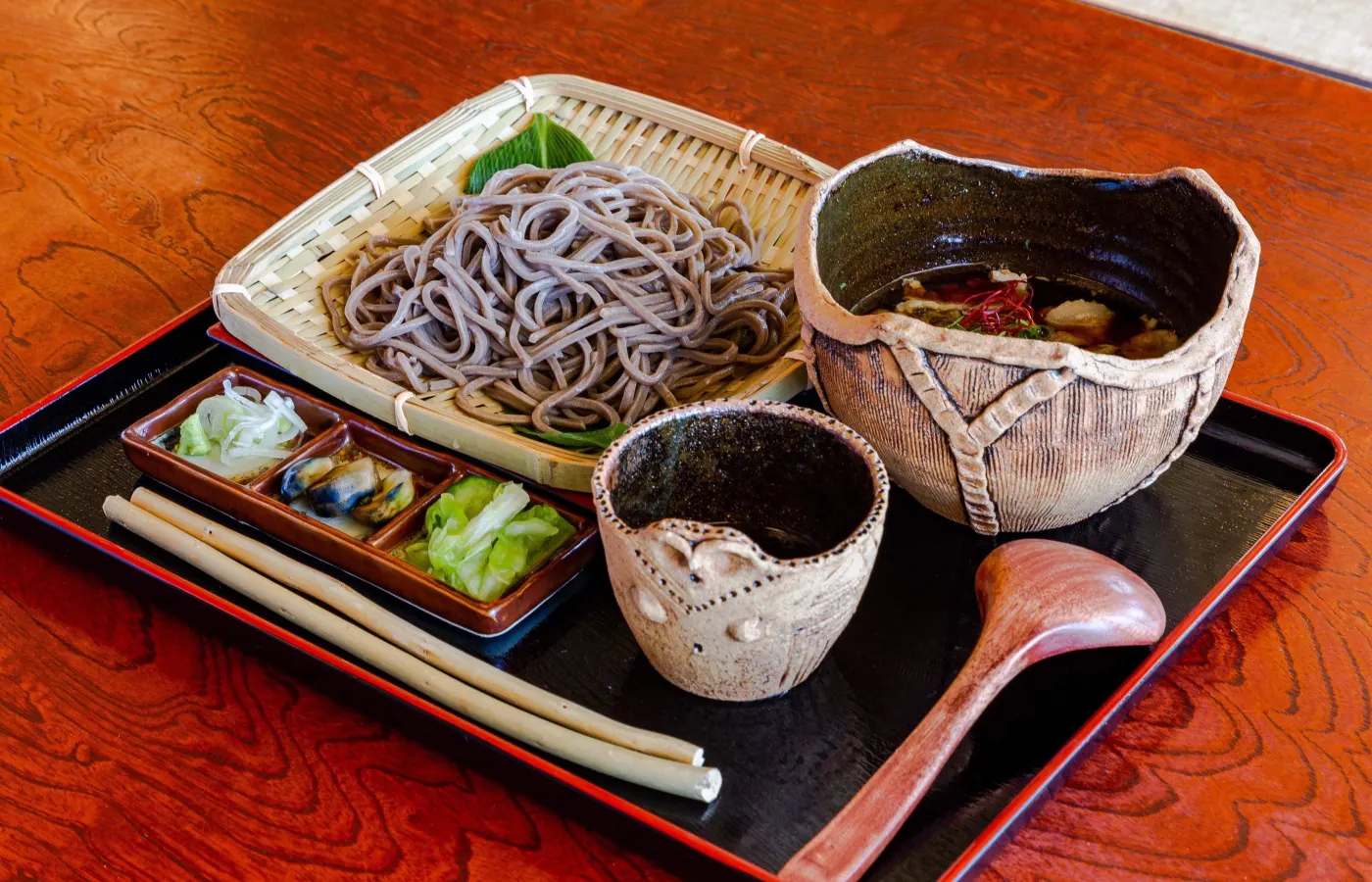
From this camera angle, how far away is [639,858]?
97 cm

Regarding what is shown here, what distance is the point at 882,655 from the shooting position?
1.12 meters

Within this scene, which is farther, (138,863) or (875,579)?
(875,579)

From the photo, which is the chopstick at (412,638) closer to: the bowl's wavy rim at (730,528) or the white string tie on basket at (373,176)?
the bowl's wavy rim at (730,528)

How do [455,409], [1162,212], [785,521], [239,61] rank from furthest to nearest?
[239,61] < [455,409] < [1162,212] < [785,521]

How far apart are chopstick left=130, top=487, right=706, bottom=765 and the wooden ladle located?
0.15 m

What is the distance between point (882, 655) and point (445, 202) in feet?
3.27

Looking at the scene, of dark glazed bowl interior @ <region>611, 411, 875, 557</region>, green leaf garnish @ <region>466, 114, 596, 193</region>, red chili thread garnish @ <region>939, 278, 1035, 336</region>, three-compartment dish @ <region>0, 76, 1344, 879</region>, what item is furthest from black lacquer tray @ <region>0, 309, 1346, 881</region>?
green leaf garnish @ <region>466, 114, 596, 193</region>

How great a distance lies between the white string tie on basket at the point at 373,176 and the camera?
1664mm

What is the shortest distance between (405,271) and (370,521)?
0.45 meters

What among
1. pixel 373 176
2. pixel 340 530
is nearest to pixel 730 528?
pixel 340 530

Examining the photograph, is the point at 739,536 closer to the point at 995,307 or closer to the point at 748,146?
the point at 995,307

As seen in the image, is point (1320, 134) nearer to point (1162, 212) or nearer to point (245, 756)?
point (1162, 212)

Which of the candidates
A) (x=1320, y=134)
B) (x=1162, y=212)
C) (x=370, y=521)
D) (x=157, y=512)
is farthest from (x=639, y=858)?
(x=1320, y=134)

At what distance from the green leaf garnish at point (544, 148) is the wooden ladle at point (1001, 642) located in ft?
3.13
